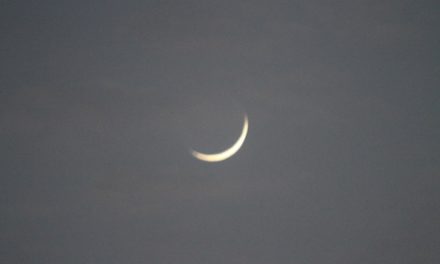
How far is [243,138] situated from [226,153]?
0.51 meters

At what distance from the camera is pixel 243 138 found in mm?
12242

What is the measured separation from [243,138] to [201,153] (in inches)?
39.5

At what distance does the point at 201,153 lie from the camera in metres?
12.0

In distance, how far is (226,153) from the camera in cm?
1210

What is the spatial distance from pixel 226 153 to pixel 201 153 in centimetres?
55
